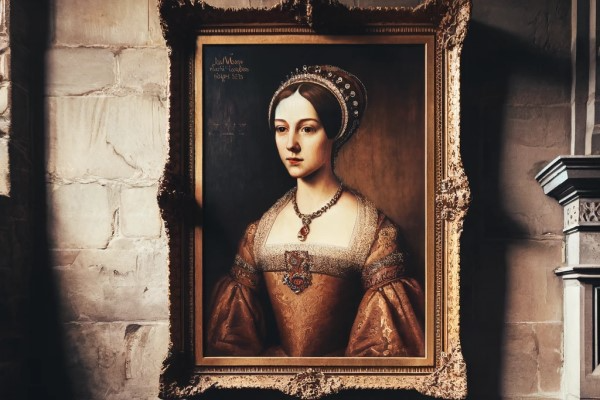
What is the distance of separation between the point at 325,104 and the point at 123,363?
145cm

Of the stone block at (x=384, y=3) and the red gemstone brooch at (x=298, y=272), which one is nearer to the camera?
the red gemstone brooch at (x=298, y=272)

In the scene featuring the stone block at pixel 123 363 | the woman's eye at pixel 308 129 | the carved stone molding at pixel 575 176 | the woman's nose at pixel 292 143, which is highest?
the woman's eye at pixel 308 129

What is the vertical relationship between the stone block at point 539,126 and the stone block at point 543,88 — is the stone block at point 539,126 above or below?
below

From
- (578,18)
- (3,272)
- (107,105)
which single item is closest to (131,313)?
(3,272)

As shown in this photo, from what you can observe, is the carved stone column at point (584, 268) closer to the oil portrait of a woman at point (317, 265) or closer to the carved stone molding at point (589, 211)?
the carved stone molding at point (589, 211)

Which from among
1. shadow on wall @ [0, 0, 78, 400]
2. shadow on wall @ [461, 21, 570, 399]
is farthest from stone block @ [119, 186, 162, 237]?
shadow on wall @ [461, 21, 570, 399]

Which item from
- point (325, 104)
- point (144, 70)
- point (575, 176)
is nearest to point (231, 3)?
point (144, 70)

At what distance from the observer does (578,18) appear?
265 centimetres

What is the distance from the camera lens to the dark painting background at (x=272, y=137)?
2.66m

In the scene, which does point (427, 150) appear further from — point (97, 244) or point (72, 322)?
point (72, 322)

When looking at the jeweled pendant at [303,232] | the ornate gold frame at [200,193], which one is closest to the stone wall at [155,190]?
the ornate gold frame at [200,193]

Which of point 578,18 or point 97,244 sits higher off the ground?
point 578,18

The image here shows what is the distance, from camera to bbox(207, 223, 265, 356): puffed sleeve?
8.68ft

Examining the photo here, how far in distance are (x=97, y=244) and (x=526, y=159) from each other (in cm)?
194
